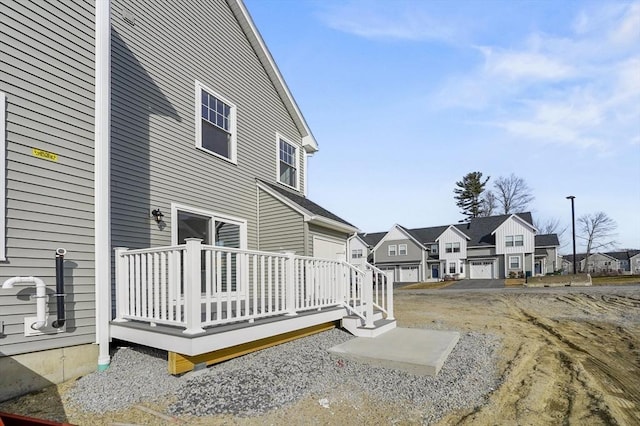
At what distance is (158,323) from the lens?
479 cm

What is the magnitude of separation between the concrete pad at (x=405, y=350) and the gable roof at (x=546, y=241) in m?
39.0

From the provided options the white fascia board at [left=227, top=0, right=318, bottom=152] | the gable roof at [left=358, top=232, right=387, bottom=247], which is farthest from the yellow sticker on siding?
the gable roof at [left=358, top=232, right=387, bottom=247]

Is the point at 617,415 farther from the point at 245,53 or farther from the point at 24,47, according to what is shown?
the point at 245,53

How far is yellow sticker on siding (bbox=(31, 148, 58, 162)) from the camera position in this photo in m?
4.41

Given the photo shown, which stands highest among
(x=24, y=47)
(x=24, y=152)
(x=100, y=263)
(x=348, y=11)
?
(x=348, y=11)

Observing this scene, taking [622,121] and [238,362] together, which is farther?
[622,121]

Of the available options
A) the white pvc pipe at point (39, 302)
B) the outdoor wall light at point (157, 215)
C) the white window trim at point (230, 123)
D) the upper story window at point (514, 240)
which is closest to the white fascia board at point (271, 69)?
the white window trim at point (230, 123)

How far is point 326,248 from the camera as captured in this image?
9844mm

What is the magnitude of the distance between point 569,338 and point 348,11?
28.9 feet

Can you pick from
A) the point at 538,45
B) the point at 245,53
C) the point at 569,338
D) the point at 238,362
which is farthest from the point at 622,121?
the point at 238,362

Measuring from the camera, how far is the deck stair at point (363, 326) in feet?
22.2

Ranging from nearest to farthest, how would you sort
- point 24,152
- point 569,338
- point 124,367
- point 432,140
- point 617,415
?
point 617,415 → point 24,152 → point 124,367 → point 569,338 → point 432,140

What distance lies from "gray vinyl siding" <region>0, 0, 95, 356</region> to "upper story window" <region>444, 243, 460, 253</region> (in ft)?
131

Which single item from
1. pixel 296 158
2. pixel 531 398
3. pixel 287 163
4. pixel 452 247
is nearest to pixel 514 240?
pixel 452 247
